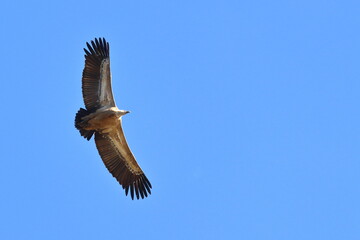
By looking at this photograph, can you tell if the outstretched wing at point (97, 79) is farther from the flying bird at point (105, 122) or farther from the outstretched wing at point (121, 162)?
the outstretched wing at point (121, 162)

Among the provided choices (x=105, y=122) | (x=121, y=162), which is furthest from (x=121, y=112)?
(x=121, y=162)

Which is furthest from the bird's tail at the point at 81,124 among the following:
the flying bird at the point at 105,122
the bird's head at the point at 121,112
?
the bird's head at the point at 121,112

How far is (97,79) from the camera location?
1995 cm

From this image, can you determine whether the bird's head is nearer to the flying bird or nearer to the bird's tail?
the flying bird

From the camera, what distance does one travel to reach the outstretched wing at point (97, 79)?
65.2 ft

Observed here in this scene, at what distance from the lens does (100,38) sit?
66.4ft

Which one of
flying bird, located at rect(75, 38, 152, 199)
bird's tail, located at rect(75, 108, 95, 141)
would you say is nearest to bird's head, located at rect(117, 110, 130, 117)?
flying bird, located at rect(75, 38, 152, 199)

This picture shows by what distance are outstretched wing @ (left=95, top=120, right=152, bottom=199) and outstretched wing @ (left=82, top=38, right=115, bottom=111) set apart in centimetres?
94

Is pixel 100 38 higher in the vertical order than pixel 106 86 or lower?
higher

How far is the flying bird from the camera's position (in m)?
19.7

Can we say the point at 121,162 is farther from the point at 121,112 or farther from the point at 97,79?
the point at 97,79

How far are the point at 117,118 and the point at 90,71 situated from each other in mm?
1566

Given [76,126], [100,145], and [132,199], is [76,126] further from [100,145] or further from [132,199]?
[132,199]

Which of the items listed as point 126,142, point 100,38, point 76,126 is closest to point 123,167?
point 126,142
